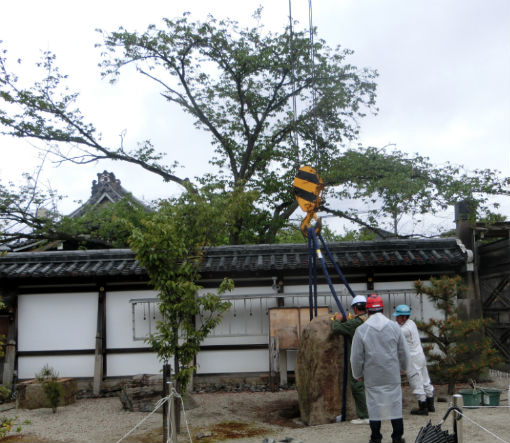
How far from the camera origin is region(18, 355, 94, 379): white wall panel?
12.5m

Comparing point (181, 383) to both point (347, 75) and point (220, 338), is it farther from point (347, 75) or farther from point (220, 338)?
point (347, 75)

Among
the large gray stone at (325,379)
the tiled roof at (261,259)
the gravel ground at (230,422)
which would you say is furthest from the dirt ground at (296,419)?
the tiled roof at (261,259)

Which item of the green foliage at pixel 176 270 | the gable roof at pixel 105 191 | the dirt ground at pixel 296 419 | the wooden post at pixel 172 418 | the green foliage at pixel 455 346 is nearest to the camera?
the wooden post at pixel 172 418

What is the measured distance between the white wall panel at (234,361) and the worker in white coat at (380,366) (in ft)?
19.4

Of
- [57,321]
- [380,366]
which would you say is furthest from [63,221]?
[380,366]

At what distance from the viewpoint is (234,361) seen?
487 inches

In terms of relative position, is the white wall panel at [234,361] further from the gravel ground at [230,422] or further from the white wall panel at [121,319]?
the white wall panel at [121,319]

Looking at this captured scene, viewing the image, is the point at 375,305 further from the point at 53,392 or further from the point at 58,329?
the point at 58,329

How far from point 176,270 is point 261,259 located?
191 inches

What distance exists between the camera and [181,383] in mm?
7953

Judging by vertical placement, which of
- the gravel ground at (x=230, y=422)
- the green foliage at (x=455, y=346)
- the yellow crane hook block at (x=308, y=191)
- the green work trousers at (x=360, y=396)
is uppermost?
the yellow crane hook block at (x=308, y=191)

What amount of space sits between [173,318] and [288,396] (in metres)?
4.30

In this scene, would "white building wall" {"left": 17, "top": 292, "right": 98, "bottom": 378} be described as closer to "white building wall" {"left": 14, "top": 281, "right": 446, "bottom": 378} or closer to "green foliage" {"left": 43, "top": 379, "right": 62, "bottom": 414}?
"white building wall" {"left": 14, "top": 281, "right": 446, "bottom": 378}

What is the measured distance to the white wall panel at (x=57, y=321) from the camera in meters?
12.6
